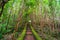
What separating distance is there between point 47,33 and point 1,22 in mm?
4167

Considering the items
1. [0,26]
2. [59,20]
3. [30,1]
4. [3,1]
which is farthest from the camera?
[59,20]

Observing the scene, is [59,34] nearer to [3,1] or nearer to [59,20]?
[59,20]

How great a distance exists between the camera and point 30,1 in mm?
12820

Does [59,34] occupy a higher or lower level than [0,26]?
lower

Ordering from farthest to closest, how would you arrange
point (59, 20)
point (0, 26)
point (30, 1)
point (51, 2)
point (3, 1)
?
point (59, 20) → point (30, 1) → point (51, 2) → point (0, 26) → point (3, 1)

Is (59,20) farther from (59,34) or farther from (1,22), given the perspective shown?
(1,22)

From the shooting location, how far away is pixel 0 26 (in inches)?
422

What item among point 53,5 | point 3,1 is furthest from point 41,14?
point 3,1

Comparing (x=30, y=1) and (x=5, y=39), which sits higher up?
(x=30, y=1)

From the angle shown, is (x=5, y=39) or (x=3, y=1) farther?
(x=5, y=39)

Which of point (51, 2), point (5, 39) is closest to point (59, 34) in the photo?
point (51, 2)

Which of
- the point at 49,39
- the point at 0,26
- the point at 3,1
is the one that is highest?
the point at 3,1

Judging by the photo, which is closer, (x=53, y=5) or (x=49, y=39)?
(x=49, y=39)

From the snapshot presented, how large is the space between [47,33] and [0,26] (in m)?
4.35
